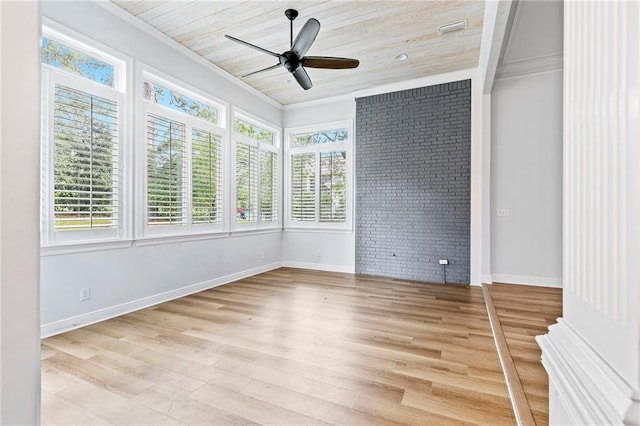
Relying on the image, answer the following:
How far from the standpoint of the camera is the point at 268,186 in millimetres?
5918

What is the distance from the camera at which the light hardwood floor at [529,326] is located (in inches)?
71.4

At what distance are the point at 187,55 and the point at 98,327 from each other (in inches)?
135

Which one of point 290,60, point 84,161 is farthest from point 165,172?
point 290,60

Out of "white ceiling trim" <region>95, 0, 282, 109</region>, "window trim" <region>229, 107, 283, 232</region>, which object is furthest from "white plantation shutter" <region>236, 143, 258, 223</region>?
"white ceiling trim" <region>95, 0, 282, 109</region>

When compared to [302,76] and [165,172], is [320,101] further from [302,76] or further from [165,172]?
[165,172]

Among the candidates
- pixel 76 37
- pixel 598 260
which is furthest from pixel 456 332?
pixel 76 37

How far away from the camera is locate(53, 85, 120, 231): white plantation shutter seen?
283 cm

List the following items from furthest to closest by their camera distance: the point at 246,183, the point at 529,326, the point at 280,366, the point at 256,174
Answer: the point at 256,174, the point at 246,183, the point at 529,326, the point at 280,366

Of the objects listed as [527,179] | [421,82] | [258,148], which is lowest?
[527,179]

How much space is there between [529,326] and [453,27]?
331 cm

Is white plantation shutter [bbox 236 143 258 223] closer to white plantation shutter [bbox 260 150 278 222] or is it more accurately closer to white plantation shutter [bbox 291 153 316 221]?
white plantation shutter [bbox 260 150 278 222]

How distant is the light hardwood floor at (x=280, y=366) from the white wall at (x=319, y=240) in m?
1.99

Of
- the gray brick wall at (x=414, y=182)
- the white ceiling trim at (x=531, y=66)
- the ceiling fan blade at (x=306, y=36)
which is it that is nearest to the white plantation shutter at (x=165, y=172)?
the ceiling fan blade at (x=306, y=36)

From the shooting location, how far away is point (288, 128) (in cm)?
624
